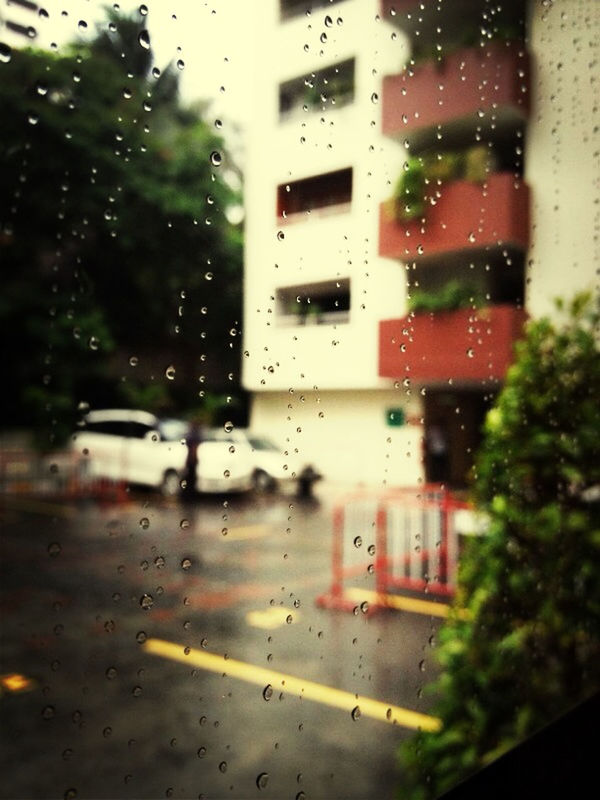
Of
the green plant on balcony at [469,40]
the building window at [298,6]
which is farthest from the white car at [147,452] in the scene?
the green plant on balcony at [469,40]

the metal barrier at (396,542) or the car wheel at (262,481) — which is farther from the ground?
the car wheel at (262,481)

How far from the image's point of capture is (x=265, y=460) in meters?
1.09

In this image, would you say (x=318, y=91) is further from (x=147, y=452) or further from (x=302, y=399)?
(x=147, y=452)

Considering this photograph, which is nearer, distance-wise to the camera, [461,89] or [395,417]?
[395,417]

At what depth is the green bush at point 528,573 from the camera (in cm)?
146

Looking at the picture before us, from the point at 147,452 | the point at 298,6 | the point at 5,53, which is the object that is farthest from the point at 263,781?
the point at 298,6

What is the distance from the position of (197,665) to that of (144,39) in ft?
3.09

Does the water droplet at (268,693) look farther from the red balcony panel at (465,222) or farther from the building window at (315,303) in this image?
the red balcony panel at (465,222)

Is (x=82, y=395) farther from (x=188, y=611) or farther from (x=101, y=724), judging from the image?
(x=101, y=724)

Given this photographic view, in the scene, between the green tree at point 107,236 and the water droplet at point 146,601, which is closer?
the green tree at point 107,236

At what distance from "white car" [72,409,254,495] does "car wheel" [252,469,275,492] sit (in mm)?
43

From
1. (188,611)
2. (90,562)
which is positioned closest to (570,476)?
(188,611)

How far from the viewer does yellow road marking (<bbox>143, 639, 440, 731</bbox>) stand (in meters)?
1.20

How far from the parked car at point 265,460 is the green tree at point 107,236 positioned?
0.09 metres
